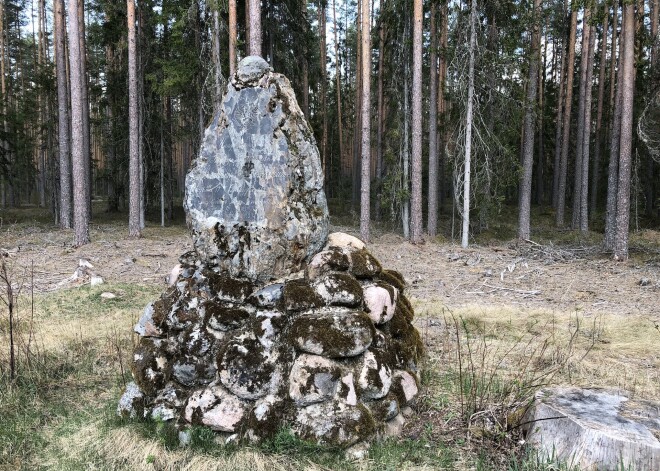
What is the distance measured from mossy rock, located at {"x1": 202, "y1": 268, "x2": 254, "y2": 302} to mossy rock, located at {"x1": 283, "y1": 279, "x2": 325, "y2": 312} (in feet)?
1.43

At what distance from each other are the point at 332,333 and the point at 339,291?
43cm

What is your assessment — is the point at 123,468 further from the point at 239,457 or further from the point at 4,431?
the point at 4,431

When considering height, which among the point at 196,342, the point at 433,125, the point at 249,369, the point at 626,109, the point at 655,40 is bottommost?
the point at 249,369

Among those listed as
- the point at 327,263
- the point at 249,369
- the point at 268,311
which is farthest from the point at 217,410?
the point at 327,263

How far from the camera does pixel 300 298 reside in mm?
3844

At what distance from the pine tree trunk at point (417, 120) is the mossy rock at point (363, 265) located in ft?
36.3

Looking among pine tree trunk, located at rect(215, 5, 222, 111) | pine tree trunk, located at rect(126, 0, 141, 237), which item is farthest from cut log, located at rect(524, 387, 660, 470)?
pine tree trunk, located at rect(126, 0, 141, 237)

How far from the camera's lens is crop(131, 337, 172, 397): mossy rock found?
150 inches

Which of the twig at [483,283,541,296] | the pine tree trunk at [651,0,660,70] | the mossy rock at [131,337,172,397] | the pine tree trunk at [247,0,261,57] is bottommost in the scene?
the twig at [483,283,541,296]

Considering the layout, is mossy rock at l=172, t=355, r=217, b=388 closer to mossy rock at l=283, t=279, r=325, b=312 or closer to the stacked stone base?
the stacked stone base

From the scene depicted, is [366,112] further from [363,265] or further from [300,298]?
[300,298]

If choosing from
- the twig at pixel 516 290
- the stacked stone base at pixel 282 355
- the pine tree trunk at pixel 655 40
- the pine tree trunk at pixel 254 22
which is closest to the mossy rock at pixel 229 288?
the stacked stone base at pixel 282 355

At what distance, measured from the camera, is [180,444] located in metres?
3.39

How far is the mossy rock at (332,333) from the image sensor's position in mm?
3576
